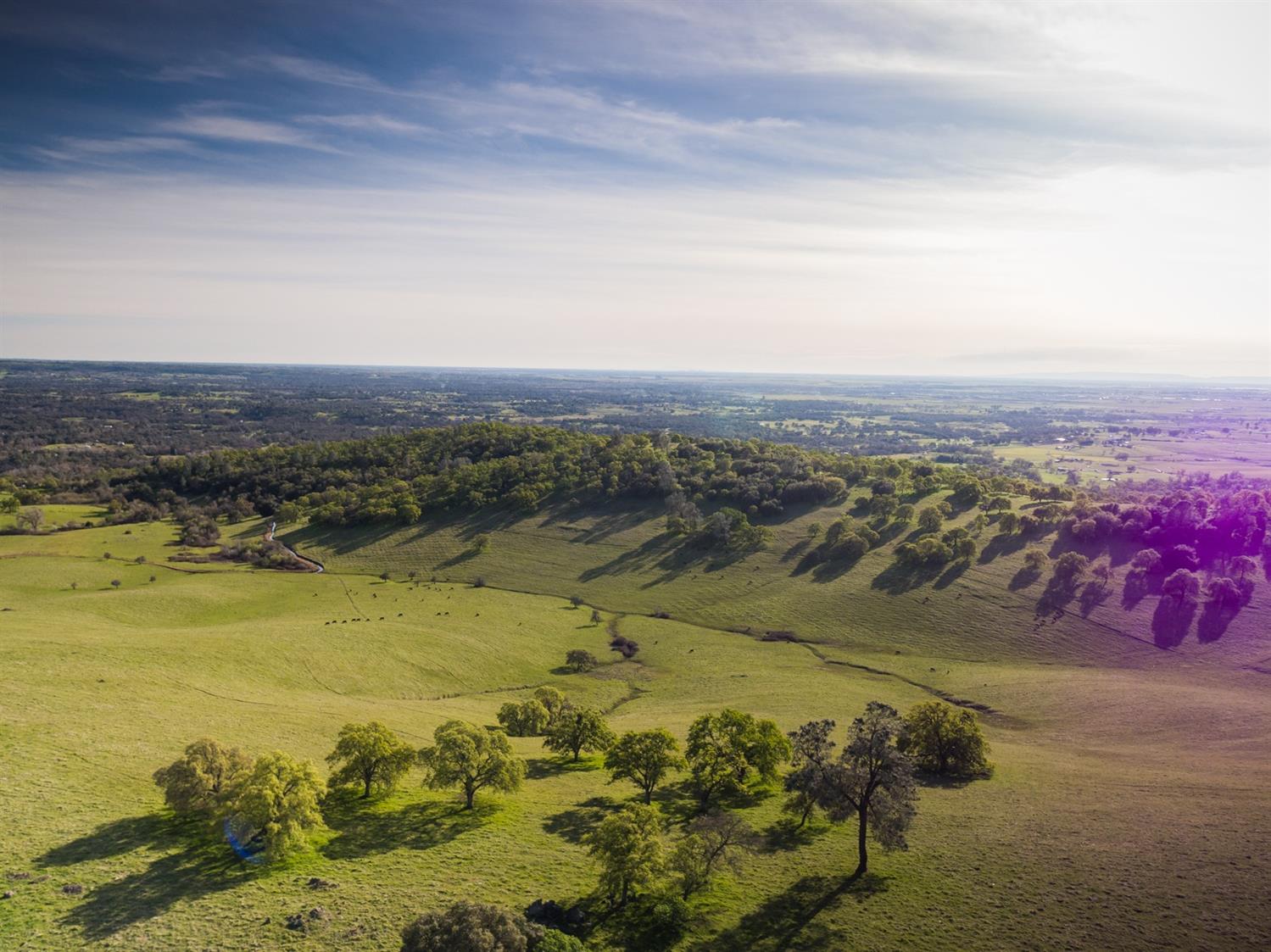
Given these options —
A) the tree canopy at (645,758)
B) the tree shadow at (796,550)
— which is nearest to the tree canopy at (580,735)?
the tree canopy at (645,758)

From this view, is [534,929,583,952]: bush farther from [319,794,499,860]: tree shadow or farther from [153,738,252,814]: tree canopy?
[153,738,252,814]: tree canopy

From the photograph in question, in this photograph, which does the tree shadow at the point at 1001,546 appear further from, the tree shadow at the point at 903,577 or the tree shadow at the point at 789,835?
the tree shadow at the point at 789,835

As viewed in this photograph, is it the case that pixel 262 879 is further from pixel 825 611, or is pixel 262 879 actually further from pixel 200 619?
pixel 825 611

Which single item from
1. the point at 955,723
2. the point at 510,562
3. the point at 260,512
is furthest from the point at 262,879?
the point at 260,512

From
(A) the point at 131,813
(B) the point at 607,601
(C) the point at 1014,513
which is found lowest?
(B) the point at 607,601

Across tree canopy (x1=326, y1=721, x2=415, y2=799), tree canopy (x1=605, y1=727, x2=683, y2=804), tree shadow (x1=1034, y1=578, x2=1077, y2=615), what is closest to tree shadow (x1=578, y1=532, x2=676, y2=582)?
tree shadow (x1=1034, y1=578, x2=1077, y2=615)
